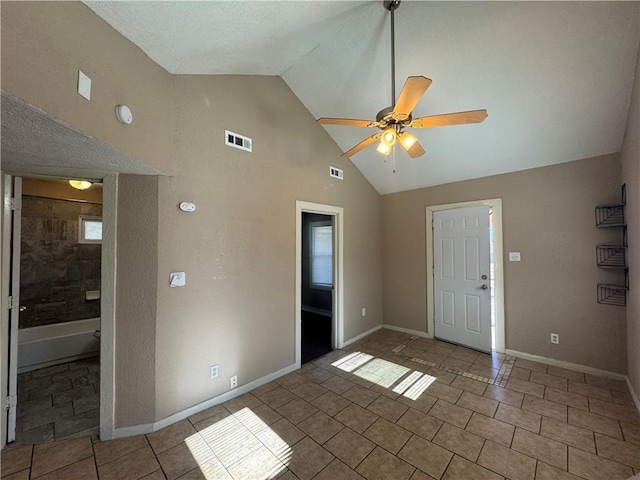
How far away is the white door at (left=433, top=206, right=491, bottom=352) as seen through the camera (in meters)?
3.58

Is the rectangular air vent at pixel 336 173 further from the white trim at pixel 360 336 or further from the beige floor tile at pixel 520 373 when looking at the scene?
the beige floor tile at pixel 520 373

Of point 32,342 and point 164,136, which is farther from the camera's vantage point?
point 32,342

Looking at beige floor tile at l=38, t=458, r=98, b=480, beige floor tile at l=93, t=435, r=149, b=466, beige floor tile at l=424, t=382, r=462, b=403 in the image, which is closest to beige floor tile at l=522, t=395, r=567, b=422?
beige floor tile at l=424, t=382, r=462, b=403

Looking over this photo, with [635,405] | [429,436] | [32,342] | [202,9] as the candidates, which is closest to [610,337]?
[635,405]

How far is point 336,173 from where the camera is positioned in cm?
382

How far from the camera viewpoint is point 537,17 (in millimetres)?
1944

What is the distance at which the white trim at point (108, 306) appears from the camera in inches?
78.7

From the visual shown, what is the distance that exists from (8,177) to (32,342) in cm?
237

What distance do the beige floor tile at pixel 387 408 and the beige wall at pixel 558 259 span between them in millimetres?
2161

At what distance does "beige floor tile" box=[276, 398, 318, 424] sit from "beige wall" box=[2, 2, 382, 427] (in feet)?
1.69

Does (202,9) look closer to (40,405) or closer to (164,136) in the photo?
(164,136)

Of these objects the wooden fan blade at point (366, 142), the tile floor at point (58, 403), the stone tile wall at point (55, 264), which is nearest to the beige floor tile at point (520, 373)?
the wooden fan blade at point (366, 142)

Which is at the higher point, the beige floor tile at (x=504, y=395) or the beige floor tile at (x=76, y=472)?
the beige floor tile at (x=76, y=472)

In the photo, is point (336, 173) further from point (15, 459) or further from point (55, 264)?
point (55, 264)
